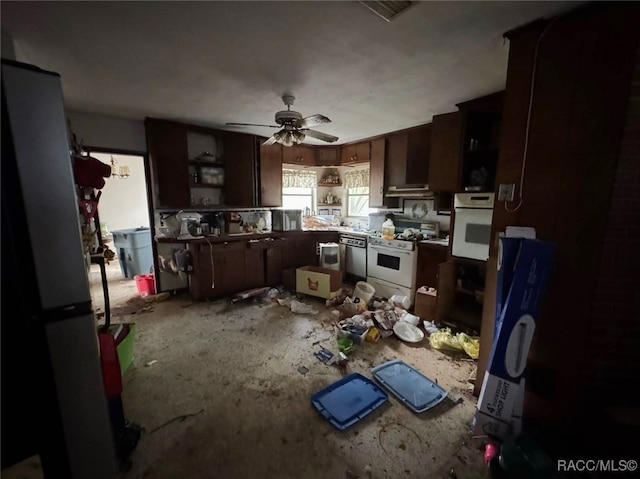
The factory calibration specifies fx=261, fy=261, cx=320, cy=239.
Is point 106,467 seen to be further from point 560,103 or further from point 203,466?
point 560,103

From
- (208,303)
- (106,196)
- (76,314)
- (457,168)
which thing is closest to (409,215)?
(457,168)

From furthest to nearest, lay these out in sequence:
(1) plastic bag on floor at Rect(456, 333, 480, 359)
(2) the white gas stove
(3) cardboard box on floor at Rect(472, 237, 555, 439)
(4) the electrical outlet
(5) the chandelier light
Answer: (5) the chandelier light, (2) the white gas stove, (1) plastic bag on floor at Rect(456, 333, 480, 359), (4) the electrical outlet, (3) cardboard box on floor at Rect(472, 237, 555, 439)

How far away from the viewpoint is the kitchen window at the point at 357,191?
177 inches

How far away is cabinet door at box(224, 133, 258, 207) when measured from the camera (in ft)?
12.3

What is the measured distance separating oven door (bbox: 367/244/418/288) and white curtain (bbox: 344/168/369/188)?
1.36 m

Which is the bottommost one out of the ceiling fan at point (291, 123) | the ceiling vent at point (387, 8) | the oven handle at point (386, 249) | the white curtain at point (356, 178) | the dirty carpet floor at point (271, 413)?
the dirty carpet floor at point (271, 413)

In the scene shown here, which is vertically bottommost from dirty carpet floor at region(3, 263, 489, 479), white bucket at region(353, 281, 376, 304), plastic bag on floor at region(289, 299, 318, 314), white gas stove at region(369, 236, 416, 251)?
dirty carpet floor at region(3, 263, 489, 479)

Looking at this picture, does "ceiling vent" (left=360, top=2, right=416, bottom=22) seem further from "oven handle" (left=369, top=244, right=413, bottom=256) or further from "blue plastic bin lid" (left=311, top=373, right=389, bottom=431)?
"oven handle" (left=369, top=244, right=413, bottom=256)

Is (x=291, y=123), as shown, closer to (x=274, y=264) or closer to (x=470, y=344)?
(x=274, y=264)

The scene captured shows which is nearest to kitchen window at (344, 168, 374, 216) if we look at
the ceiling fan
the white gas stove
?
the white gas stove

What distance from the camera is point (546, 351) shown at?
1517 millimetres

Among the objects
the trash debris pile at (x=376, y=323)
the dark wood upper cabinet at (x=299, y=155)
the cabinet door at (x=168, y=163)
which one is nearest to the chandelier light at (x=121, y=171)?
the cabinet door at (x=168, y=163)

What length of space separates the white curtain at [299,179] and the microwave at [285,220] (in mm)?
768

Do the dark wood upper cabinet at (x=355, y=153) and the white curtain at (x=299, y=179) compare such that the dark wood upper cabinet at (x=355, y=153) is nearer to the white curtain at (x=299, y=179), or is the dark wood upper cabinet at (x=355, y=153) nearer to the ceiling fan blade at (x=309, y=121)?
the white curtain at (x=299, y=179)
